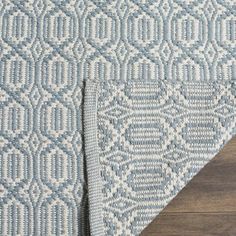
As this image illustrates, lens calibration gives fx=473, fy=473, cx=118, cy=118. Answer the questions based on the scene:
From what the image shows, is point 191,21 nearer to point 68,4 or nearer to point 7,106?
point 68,4

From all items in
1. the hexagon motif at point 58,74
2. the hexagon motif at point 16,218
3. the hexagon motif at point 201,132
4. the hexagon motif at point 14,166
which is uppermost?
the hexagon motif at point 58,74

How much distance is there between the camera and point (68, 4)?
3.19ft

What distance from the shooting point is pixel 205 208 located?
36.5 inches

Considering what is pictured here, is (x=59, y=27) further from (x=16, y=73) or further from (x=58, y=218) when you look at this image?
(x=58, y=218)

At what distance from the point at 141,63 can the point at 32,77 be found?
0.22 meters

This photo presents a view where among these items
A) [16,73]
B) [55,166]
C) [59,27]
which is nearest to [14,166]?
[55,166]

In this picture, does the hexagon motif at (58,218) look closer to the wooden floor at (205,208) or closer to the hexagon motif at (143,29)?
the wooden floor at (205,208)

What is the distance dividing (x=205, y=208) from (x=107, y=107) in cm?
28

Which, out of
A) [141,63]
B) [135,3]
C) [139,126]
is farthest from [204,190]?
[135,3]

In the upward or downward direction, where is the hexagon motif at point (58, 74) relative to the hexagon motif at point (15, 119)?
upward

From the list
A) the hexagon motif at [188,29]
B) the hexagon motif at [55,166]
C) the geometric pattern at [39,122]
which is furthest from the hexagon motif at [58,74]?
the hexagon motif at [188,29]

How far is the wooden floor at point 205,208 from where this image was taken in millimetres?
922

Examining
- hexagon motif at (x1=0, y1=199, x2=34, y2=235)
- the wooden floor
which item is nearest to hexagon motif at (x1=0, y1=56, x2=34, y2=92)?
hexagon motif at (x1=0, y1=199, x2=34, y2=235)

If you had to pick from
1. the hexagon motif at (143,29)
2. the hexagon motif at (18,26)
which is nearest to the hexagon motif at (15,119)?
the hexagon motif at (18,26)
